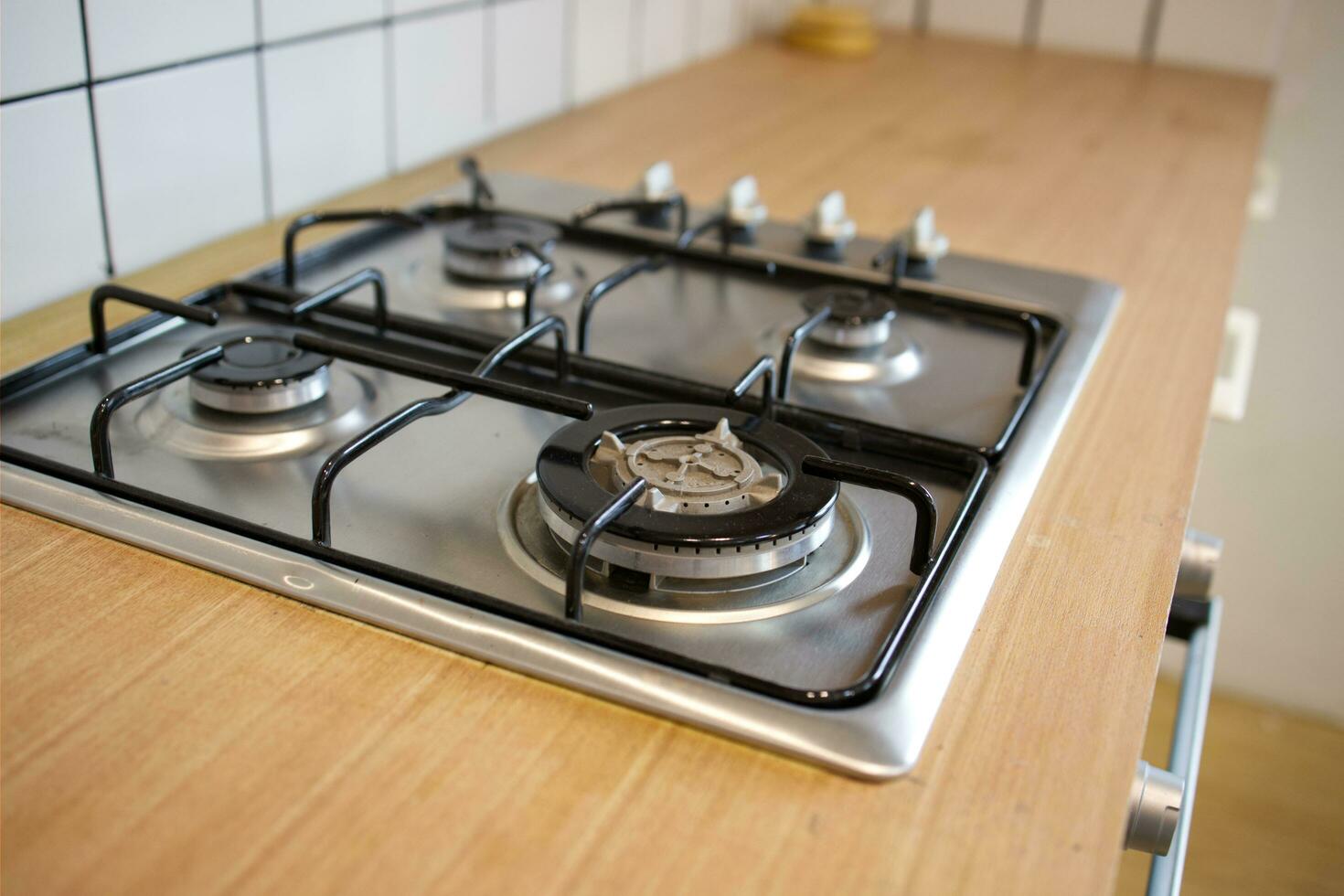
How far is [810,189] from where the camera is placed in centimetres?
125

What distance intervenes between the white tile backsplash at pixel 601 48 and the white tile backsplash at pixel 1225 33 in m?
0.90

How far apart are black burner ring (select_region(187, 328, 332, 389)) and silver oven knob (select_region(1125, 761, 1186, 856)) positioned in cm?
46

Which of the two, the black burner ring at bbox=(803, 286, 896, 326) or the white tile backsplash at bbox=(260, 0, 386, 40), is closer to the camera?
the black burner ring at bbox=(803, 286, 896, 326)

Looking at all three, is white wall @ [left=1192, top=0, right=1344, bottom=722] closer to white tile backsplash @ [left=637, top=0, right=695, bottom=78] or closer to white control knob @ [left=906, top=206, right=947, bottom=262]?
white tile backsplash @ [left=637, top=0, right=695, bottom=78]

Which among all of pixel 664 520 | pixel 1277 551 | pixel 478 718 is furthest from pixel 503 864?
pixel 1277 551

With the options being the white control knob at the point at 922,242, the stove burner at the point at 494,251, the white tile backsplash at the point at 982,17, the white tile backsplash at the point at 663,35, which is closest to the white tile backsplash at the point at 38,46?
the stove burner at the point at 494,251

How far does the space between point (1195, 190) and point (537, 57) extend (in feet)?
2.39

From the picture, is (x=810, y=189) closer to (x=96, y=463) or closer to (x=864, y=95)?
(x=864, y=95)

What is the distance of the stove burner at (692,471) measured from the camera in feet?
1.88

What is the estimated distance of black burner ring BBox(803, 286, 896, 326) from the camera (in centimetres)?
84

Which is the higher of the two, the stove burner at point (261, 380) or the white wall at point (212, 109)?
the white wall at point (212, 109)

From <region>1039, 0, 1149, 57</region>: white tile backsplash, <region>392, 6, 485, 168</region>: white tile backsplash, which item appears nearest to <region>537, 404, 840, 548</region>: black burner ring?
<region>392, 6, 485, 168</region>: white tile backsplash

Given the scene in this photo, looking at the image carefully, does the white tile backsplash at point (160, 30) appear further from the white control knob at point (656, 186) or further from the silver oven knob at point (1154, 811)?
the silver oven knob at point (1154, 811)

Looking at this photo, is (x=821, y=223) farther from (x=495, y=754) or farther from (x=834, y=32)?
(x=834, y=32)
